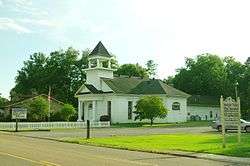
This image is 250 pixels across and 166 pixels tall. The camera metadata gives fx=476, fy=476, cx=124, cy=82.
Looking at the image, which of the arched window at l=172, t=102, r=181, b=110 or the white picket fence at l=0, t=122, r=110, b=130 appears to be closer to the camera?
the white picket fence at l=0, t=122, r=110, b=130

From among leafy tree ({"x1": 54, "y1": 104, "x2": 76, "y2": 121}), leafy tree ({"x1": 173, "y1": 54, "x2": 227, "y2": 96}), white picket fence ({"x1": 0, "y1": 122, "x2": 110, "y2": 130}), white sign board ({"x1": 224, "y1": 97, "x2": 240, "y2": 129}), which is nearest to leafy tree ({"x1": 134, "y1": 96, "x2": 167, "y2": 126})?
white picket fence ({"x1": 0, "y1": 122, "x2": 110, "y2": 130})

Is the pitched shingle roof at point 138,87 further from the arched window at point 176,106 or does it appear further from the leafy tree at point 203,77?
the leafy tree at point 203,77

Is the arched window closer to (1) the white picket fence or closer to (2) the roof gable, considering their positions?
(2) the roof gable

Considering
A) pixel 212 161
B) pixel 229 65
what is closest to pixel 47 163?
pixel 212 161

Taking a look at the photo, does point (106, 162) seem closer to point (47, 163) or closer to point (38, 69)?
point (47, 163)

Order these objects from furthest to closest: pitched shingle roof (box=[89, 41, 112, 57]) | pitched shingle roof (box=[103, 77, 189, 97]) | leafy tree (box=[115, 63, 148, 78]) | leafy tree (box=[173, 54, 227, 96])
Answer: leafy tree (box=[115, 63, 148, 78])
leafy tree (box=[173, 54, 227, 96])
pitched shingle roof (box=[89, 41, 112, 57])
pitched shingle roof (box=[103, 77, 189, 97])

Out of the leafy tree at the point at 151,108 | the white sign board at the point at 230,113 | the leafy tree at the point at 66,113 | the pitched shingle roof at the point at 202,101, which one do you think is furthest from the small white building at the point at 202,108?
the white sign board at the point at 230,113

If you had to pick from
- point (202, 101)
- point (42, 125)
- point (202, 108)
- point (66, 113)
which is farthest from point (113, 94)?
point (202, 101)

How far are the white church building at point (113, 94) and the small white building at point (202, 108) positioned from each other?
10889 mm

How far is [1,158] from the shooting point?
18.3m

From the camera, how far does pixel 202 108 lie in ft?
302

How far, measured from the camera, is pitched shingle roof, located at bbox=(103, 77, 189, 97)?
71.9 m

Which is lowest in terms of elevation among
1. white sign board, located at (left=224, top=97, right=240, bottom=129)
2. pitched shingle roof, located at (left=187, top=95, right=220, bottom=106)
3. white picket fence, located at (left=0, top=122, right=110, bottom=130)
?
white picket fence, located at (left=0, top=122, right=110, bottom=130)

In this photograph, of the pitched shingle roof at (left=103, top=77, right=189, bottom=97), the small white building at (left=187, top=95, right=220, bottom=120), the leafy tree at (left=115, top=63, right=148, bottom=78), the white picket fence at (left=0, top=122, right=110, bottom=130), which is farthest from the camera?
the leafy tree at (left=115, top=63, right=148, bottom=78)
